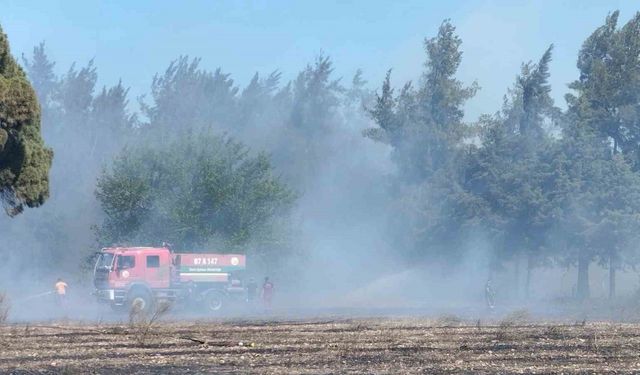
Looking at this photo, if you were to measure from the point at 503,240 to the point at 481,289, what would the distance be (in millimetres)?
5289

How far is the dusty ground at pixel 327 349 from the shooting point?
1727 cm

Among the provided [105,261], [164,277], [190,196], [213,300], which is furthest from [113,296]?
[190,196]

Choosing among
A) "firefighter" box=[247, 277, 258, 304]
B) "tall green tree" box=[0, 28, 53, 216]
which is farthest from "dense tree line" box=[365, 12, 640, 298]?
"tall green tree" box=[0, 28, 53, 216]

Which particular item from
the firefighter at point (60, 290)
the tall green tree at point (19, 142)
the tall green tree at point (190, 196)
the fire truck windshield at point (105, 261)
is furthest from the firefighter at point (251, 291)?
the tall green tree at point (19, 142)

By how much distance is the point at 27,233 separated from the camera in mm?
69125

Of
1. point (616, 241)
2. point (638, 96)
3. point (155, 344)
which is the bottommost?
point (155, 344)

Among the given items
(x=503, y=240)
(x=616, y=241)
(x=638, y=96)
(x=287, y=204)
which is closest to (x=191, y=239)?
(x=287, y=204)

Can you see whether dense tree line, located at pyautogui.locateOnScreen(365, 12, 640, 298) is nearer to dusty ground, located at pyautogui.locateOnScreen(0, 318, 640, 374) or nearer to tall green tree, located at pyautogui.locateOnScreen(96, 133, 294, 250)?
tall green tree, located at pyautogui.locateOnScreen(96, 133, 294, 250)

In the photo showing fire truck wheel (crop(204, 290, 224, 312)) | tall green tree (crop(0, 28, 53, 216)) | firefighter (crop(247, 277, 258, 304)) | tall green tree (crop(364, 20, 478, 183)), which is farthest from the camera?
tall green tree (crop(364, 20, 478, 183))

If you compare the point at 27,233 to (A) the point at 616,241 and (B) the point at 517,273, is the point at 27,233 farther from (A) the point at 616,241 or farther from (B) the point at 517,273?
(A) the point at 616,241

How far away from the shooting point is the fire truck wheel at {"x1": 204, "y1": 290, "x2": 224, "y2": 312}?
44.0m

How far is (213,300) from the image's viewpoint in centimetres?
4441

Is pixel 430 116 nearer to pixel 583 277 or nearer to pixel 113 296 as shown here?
pixel 583 277

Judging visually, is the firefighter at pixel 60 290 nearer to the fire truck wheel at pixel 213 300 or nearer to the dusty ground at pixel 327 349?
the fire truck wheel at pixel 213 300
